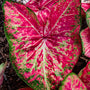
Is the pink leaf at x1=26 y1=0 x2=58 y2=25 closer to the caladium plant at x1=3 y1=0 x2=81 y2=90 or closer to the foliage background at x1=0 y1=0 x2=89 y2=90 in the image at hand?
the caladium plant at x1=3 y1=0 x2=81 y2=90

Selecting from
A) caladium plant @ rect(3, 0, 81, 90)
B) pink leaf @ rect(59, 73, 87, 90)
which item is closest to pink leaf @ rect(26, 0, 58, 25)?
caladium plant @ rect(3, 0, 81, 90)

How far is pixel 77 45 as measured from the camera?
86 centimetres

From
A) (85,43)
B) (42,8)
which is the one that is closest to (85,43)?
(85,43)

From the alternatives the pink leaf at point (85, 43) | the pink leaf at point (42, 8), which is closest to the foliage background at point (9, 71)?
the pink leaf at point (85, 43)

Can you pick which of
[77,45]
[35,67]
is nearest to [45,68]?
[35,67]

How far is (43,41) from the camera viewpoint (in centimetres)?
85

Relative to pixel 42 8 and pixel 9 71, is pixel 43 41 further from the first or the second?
pixel 9 71

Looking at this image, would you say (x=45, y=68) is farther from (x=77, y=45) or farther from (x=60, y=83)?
(x=77, y=45)

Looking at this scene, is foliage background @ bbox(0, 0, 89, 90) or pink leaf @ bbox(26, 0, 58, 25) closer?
pink leaf @ bbox(26, 0, 58, 25)

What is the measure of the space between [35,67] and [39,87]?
0.42ft

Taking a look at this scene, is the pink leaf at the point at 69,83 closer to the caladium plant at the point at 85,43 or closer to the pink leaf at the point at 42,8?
the caladium plant at the point at 85,43

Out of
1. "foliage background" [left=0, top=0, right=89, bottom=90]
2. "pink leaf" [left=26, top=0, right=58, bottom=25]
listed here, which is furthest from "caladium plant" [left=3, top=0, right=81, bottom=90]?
"foliage background" [left=0, top=0, right=89, bottom=90]

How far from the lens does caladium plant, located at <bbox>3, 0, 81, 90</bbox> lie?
2.59 feet

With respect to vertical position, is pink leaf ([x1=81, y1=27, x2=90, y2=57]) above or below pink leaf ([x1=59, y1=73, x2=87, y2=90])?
above
